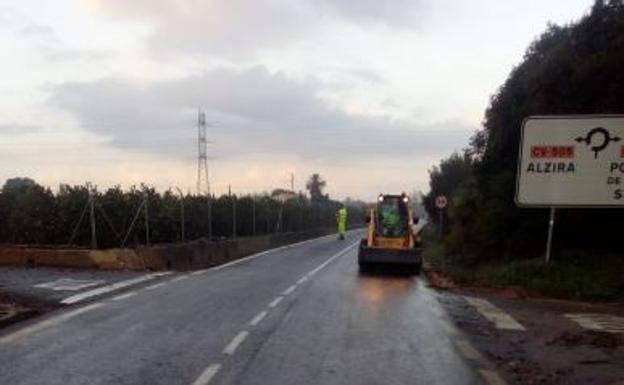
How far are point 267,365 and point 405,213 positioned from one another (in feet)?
67.3

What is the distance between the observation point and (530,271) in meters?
24.2

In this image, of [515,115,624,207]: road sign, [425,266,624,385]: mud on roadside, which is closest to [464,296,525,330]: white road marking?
[425,266,624,385]: mud on roadside

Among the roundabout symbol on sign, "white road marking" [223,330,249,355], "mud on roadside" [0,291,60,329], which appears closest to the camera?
"white road marking" [223,330,249,355]

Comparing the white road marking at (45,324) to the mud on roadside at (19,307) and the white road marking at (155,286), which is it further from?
the white road marking at (155,286)

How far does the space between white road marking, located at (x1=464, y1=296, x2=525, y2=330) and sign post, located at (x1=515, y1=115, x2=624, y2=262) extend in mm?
4257

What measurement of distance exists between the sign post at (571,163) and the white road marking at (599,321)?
19.6 ft

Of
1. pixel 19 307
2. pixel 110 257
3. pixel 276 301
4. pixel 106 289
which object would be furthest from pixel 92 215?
pixel 19 307

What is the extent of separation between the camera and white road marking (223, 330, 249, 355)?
40.0 ft

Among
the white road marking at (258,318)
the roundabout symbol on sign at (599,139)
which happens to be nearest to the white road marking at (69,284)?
the white road marking at (258,318)

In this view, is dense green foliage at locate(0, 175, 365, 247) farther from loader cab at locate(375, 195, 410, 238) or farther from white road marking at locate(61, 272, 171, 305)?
loader cab at locate(375, 195, 410, 238)

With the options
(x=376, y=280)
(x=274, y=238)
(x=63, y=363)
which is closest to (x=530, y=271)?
(x=376, y=280)

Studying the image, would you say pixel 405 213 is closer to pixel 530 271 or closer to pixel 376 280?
pixel 376 280

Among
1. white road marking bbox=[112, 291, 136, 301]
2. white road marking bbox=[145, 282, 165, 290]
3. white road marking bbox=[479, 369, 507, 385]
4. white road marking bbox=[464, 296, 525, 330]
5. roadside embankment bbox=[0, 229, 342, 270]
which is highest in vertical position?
roadside embankment bbox=[0, 229, 342, 270]

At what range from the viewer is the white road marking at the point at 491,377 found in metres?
10.5
